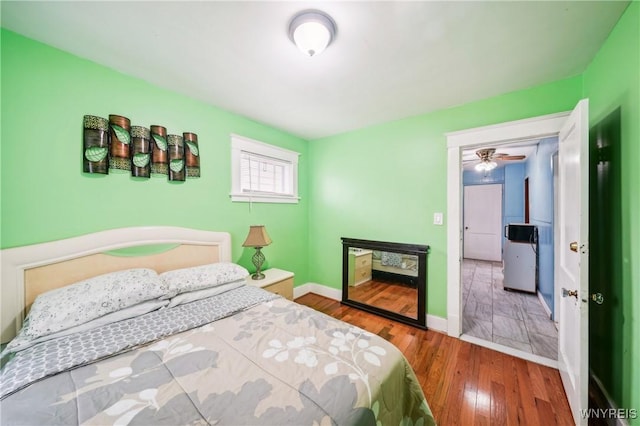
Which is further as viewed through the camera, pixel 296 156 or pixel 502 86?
pixel 296 156

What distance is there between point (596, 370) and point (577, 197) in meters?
1.35

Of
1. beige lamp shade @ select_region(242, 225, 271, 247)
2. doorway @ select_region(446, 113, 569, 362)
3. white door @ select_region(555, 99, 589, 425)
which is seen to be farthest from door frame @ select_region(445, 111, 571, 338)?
beige lamp shade @ select_region(242, 225, 271, 247)

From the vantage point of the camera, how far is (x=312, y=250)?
11.8ft

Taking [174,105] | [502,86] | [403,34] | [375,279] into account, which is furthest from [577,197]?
[174,105]

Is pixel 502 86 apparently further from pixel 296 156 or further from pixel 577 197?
pixel 296 156

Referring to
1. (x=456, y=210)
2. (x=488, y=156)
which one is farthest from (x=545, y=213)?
(x=456, y=210)

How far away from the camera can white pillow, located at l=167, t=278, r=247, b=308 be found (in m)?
1.68

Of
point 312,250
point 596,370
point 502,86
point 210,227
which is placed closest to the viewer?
point 596,370

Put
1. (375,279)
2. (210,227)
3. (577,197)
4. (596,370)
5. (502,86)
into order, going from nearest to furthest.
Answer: (577,197), (596,370), (502,86), (210,227), (375,279)

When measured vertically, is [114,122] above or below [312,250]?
above

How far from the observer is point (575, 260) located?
1461 millimetres

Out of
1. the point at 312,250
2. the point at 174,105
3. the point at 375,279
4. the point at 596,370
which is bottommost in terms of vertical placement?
the point at 596,370

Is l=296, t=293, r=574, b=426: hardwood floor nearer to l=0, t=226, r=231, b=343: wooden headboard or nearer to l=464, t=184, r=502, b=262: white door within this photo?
l=0, t=226, r=231, b=343: wooden headboard

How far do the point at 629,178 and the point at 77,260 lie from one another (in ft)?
11.6
